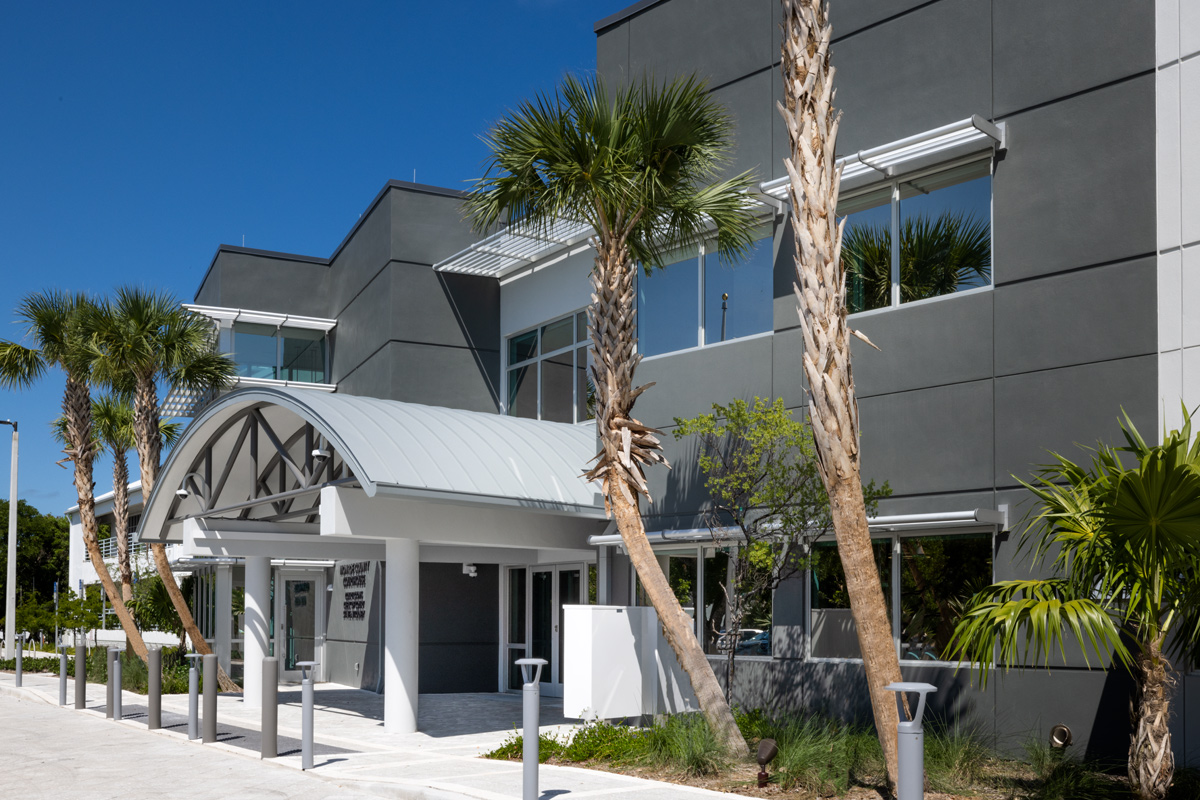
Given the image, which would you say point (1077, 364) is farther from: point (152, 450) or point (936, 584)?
point (152, 450)

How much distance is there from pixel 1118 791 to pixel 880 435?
530 centimetres

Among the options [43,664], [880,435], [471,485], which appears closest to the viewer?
[880,435]

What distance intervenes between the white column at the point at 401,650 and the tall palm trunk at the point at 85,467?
1137 cm

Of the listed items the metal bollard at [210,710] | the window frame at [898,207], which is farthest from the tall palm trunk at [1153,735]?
the metal bollard at [210,710]

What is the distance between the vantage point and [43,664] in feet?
107

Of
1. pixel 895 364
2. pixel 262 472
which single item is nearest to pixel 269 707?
pixel 262 472

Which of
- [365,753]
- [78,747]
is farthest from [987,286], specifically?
[78,747]

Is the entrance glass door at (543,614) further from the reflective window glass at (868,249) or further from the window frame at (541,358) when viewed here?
the reflective window glass at (868,249)

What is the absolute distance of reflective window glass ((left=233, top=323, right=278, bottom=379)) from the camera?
2714 cm

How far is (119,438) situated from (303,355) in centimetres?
648

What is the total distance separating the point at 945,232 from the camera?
534 inches

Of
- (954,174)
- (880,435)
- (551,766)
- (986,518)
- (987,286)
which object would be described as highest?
(954,174)

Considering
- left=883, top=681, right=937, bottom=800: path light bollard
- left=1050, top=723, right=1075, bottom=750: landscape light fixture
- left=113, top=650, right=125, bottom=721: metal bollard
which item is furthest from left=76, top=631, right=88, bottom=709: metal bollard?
left=883, top=681, right=937, bottom=800: path light bollard

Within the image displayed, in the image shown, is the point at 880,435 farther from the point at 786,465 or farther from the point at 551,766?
the point at 551,766
